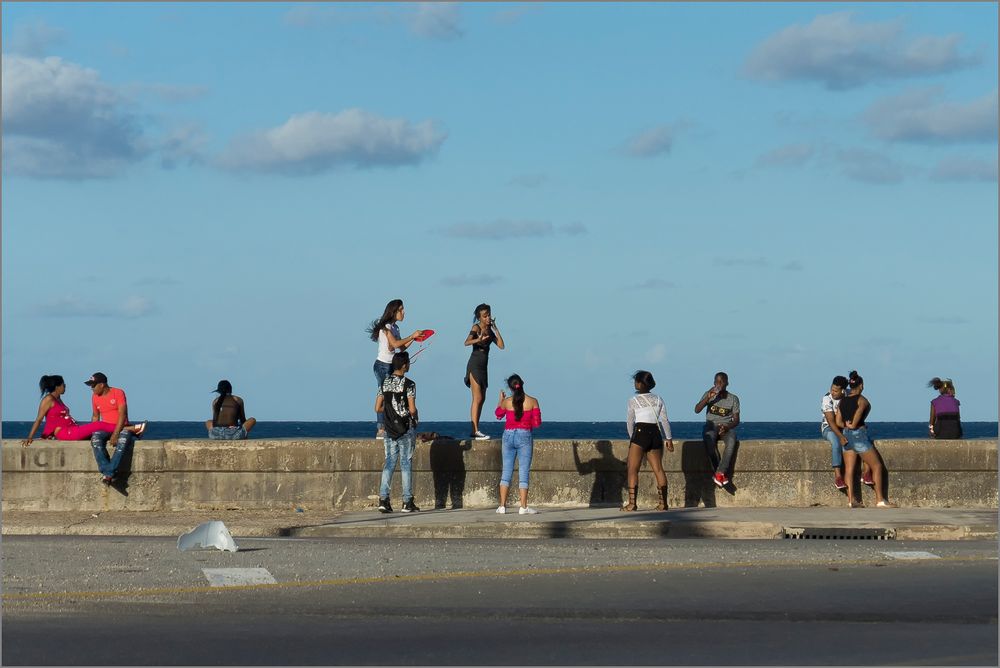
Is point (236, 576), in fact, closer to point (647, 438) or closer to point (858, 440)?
point (647, 438)

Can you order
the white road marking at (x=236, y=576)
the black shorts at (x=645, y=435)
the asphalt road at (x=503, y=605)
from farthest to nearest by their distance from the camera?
1. the black shorts at (x=645, y=435)
2. the white road marking at (x=236, y=576)
3. the asphalt road at (x=503, y=605)

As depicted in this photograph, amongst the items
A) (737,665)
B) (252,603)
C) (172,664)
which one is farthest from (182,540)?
(737,665)

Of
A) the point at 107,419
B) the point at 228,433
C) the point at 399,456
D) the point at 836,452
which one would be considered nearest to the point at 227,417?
the point at 228,433

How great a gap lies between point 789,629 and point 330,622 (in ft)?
9.28

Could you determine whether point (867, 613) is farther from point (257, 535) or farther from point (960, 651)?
point (257, 535)

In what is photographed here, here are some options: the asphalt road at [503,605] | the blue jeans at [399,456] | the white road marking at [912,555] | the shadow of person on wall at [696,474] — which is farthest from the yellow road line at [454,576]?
the shadow of person on wall at [696,474]

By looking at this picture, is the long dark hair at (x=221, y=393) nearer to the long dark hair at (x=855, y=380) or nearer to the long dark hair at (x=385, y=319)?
the long dark hair at (x=385, y=319)

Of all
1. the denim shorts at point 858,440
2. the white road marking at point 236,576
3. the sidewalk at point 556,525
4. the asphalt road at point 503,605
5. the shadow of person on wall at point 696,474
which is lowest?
the asphalt road at point 503,605

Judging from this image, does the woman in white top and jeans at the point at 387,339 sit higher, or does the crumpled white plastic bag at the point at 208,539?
the woman in white top and jeans at the point at 387,339

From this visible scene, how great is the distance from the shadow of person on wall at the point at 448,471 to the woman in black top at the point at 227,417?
8.09 ft

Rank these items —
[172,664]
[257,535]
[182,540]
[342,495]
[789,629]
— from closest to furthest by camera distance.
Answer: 1. [172,664]
2. [789,629]
3. [182,540]
4. [257,535]
5. [342,495]

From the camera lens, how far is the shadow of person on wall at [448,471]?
704 inches

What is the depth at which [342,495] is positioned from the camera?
17766 mm

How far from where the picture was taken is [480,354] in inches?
718
